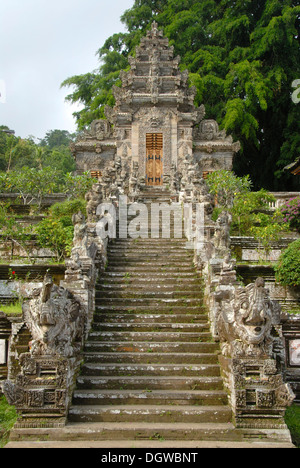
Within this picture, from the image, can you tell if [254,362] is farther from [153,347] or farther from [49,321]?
[49,321]

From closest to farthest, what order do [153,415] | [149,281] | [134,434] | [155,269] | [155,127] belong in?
[134,434]
[153,415]
[149,281]
[155,269]
[155,127]

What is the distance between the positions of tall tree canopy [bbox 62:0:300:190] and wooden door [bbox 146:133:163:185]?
3823 mm

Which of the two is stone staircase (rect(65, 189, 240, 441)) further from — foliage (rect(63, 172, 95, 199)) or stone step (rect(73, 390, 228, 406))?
foliage (rect(63, 172, 95, 199))

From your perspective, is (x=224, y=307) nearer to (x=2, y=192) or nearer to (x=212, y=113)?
(x=2, y=192)

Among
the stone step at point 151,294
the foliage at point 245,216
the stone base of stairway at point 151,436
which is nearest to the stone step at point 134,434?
the stone base of stairway at point 151,436

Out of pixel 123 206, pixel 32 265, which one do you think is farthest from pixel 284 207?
pixel 32 265

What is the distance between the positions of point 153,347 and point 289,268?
3991 millimetres

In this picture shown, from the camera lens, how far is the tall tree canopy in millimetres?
24031

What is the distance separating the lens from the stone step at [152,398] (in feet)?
21.0

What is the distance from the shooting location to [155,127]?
2230cm

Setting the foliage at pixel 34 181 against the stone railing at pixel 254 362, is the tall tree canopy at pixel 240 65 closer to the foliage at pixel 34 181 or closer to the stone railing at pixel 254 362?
the foliage at pixel 34 181

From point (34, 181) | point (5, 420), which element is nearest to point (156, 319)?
point (5, 420)

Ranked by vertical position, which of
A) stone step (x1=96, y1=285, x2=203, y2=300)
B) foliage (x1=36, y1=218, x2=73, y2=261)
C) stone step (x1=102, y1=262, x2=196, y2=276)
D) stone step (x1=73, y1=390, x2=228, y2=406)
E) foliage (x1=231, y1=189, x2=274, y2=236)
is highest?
foliage (x1=231, y1=189, x2=274, y2=236)

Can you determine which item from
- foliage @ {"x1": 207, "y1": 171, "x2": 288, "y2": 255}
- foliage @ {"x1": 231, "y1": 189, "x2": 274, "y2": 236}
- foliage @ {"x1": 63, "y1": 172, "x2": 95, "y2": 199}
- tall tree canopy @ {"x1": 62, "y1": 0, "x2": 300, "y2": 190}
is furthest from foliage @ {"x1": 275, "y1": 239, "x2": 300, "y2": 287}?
tall tree canopy @ {"x1": 62, "y1": 0, "x2": 300, "y2": 190}
